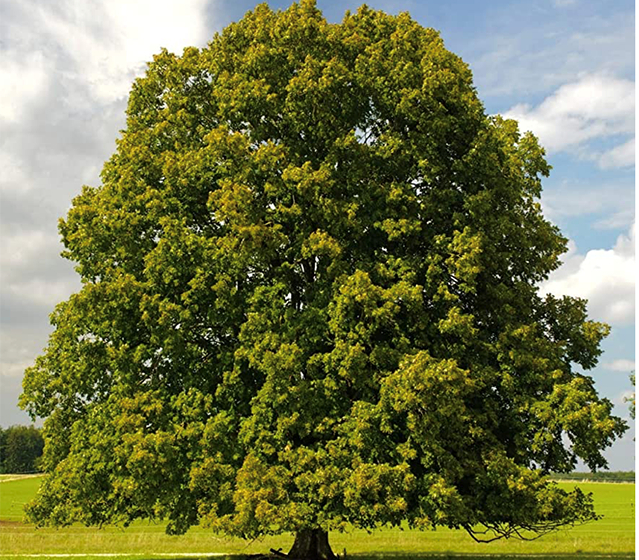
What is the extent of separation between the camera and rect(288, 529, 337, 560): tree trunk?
22484 mm

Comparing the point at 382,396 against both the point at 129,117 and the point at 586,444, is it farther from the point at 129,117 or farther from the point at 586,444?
the point at 129,117

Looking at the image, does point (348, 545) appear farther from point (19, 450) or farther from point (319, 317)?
point (19, 450)

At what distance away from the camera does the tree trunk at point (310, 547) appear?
22484 millimetres

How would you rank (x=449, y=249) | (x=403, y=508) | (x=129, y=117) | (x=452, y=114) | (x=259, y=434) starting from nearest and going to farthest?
(x=403, y=508) < (x=259, y=434) < (x=449, y=249) < (x=452, y=114) < (x=129, y=117)

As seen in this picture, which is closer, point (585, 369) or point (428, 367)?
point (428, 367)

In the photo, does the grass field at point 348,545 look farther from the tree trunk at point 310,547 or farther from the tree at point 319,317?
the tree at point 319,317

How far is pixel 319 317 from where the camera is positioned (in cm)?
2033

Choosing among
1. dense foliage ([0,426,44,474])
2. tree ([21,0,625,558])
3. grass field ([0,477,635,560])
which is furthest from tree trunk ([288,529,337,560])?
dense foliage ([0,426,44,474])

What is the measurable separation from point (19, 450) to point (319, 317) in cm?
15842

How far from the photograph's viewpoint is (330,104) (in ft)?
72.6

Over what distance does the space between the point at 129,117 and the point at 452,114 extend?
11914 millimetres

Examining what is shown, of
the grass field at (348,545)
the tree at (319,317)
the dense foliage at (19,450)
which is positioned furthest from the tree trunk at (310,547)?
the dense foliage at (19,450)

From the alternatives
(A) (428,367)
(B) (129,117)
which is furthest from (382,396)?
(B) (129,117)

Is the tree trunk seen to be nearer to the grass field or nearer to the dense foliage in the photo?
the grass field
